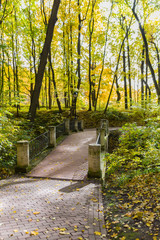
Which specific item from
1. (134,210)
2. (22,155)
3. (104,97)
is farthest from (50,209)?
(104,97)

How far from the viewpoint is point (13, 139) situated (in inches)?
434

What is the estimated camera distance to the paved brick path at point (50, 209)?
4070mm

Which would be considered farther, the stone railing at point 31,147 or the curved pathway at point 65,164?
the stone railing at point 31,147

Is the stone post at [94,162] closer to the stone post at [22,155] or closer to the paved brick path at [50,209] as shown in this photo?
the paved brick path at [50,209]

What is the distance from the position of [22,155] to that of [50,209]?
397 cm

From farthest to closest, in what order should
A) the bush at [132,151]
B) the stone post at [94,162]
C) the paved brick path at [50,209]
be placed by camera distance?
the stone post at [94,162]
the bush at [132,151]
the paved brick path at [50,209]

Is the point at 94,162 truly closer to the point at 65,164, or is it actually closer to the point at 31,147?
the point at 65,164

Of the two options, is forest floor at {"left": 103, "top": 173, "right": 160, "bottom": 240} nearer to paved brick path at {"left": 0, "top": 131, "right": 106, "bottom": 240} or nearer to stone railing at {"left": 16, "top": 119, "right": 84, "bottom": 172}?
paved brick path at {"left": 0, "top": 131, "right": 106, "bottom": 240}

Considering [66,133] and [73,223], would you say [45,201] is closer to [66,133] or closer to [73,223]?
[73,223]

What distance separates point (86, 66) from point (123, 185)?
21883mm

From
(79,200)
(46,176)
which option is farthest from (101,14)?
(79,200)

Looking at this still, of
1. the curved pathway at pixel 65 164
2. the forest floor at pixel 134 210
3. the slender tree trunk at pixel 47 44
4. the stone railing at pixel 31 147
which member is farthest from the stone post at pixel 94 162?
the slender tree trunk at pixel 47 44

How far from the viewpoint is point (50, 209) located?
5.16 meters

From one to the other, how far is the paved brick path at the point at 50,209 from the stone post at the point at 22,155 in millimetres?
1012
